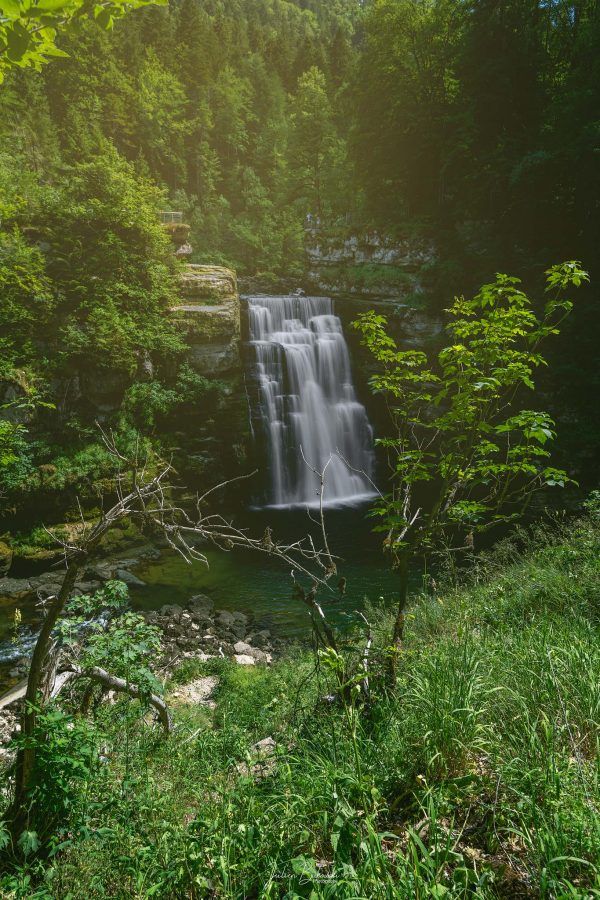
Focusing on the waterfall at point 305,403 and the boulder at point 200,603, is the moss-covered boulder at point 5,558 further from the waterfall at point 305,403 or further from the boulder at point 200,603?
the waterfall at point 305,403

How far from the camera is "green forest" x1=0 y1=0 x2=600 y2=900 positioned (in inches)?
86.8

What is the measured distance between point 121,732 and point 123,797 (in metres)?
1.41

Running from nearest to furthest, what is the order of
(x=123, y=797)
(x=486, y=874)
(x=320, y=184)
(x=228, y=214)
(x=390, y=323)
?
(x=486, y=874), (x=123, y=797), (x=390, y=323), (x=320, y=184), (x=228, y=214)

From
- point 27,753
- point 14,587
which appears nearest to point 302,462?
point 14,587

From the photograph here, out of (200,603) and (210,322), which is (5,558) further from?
(210,322)

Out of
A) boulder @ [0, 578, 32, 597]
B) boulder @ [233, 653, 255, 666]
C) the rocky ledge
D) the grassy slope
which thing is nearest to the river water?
the rocky ledge

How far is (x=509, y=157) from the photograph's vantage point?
48.9ft

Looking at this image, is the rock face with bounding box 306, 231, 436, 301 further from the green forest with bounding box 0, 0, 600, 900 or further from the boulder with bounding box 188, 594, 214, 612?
the boulder with bounding box 188, 594, 214, 612

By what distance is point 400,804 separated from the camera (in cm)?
228

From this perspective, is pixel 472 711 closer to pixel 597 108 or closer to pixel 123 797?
pixel 123 797

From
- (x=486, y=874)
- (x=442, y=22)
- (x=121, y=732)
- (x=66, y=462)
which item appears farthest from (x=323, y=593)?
(x=442, y=22)

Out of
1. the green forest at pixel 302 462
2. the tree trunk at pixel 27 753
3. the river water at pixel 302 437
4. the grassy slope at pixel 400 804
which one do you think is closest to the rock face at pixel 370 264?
the green forest at pixel 302 462

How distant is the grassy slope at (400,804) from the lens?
1.77 meters

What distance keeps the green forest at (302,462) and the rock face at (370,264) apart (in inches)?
6.2
